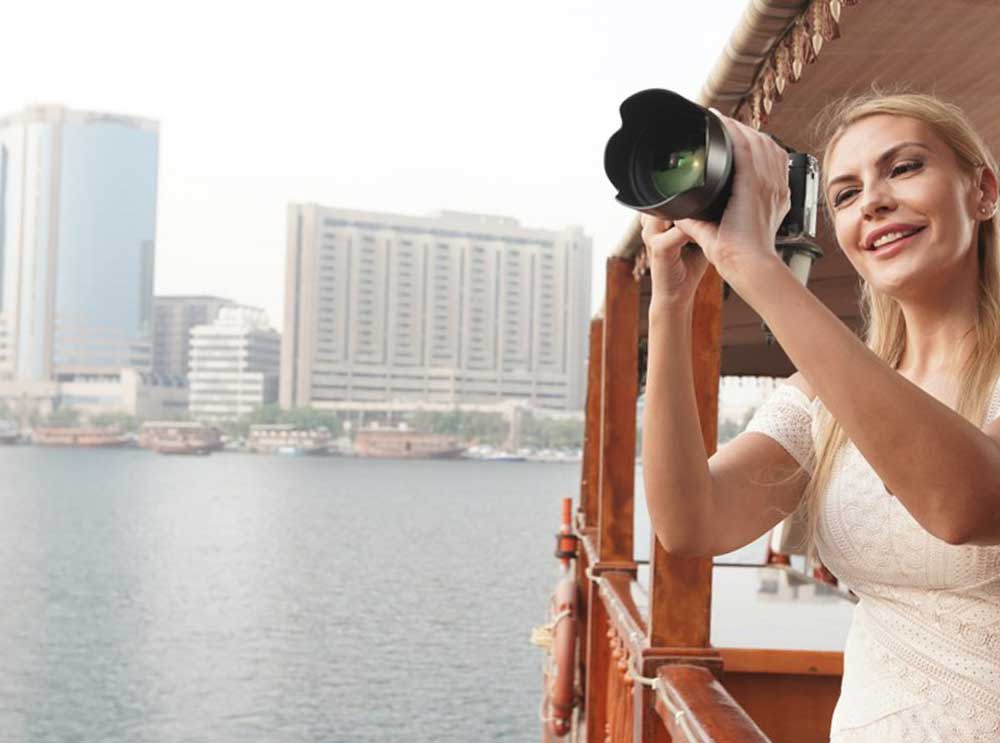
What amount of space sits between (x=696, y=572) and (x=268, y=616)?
26877 millimetres

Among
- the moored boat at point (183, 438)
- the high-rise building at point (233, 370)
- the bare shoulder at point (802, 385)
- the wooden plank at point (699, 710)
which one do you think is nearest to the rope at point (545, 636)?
the wooden plank at point (699, 710)

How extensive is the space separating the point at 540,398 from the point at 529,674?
68521 mm

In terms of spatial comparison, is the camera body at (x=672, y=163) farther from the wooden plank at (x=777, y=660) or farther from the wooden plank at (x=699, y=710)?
the wooden plank at (x=777, y=660)

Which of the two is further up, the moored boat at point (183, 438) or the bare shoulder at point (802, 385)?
the bare shoulder at point (802, 385)

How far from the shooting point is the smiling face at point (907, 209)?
965 millimetres

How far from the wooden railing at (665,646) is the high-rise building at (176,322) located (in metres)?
96.2

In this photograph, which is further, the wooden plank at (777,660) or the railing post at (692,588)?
the wooden plank at (777,660)

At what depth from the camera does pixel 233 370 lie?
89938mm

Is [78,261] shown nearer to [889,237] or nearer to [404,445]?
[404,445]

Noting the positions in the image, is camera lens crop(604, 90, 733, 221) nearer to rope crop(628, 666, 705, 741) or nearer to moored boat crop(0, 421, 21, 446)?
rope crop(628, 666, 705, 741)

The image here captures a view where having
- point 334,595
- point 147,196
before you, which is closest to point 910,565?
point 334,595

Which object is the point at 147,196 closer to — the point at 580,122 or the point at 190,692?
the point at 580,122

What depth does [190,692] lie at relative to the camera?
20578 mm

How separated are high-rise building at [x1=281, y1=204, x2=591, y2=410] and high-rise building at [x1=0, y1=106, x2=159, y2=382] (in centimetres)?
1762
